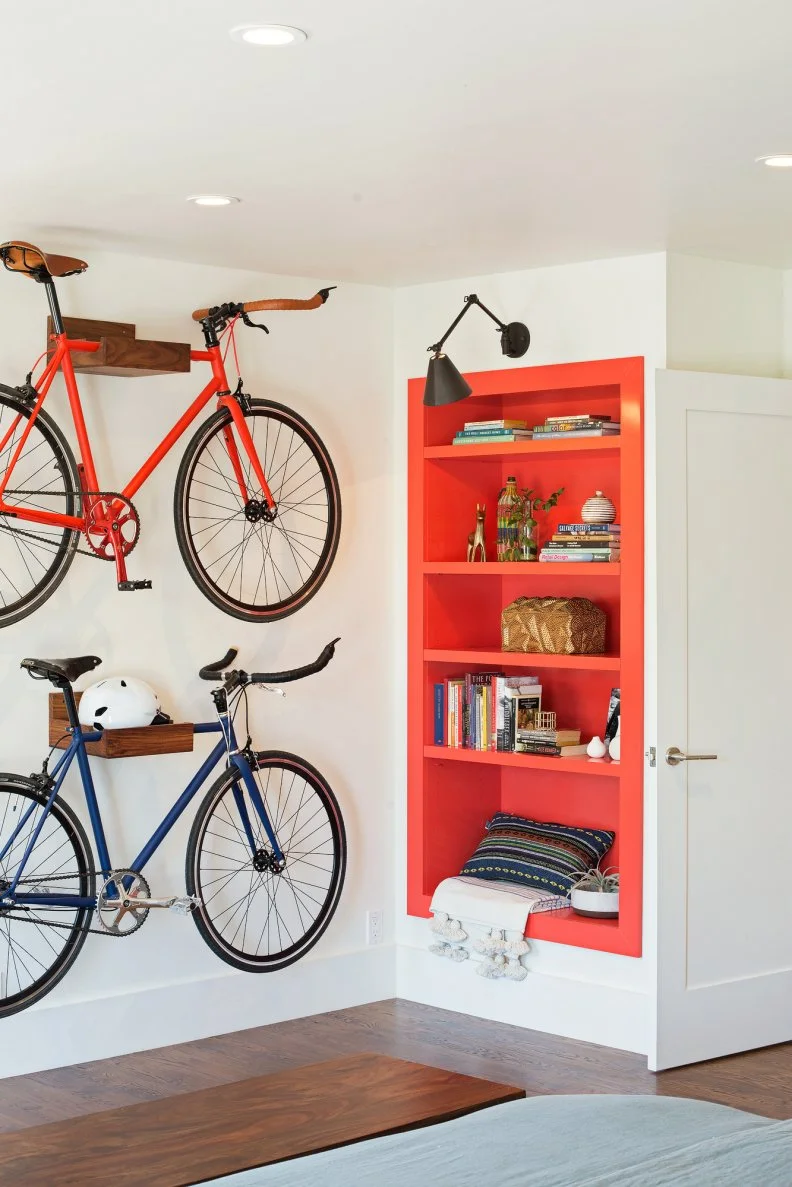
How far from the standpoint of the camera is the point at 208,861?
14.8ft

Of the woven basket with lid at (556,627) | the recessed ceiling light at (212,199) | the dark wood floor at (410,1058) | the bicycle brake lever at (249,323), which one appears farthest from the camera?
the woven basket with lid at (556,627)

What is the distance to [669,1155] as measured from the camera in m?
1.77

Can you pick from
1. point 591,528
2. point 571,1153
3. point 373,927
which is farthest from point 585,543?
point 571,1153

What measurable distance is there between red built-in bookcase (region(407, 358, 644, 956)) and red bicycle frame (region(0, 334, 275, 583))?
2.58ft

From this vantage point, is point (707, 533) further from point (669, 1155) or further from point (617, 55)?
point (669, 1155)

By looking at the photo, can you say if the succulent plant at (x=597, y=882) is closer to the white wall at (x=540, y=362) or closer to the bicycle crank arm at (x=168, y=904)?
the white wall at (x=540, y=362)

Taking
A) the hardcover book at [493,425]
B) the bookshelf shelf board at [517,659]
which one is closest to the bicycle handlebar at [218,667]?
the bookshelf shelf board at [517,659]

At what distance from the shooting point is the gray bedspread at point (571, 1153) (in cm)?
170

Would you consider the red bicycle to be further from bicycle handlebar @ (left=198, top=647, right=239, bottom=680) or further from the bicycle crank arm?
the bicycle crank arm

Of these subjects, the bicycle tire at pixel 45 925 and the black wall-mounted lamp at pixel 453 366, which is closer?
the bicycle tire at pixel 45 925

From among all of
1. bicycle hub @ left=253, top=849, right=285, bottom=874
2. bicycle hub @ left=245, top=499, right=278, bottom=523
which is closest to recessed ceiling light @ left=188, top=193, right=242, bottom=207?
bicycle hub @ left=245, top=499, right=278, bottom=523

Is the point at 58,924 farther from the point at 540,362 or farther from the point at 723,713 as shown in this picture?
the point at 540,362

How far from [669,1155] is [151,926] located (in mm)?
2874

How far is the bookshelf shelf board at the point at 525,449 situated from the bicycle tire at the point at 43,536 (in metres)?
1.34
